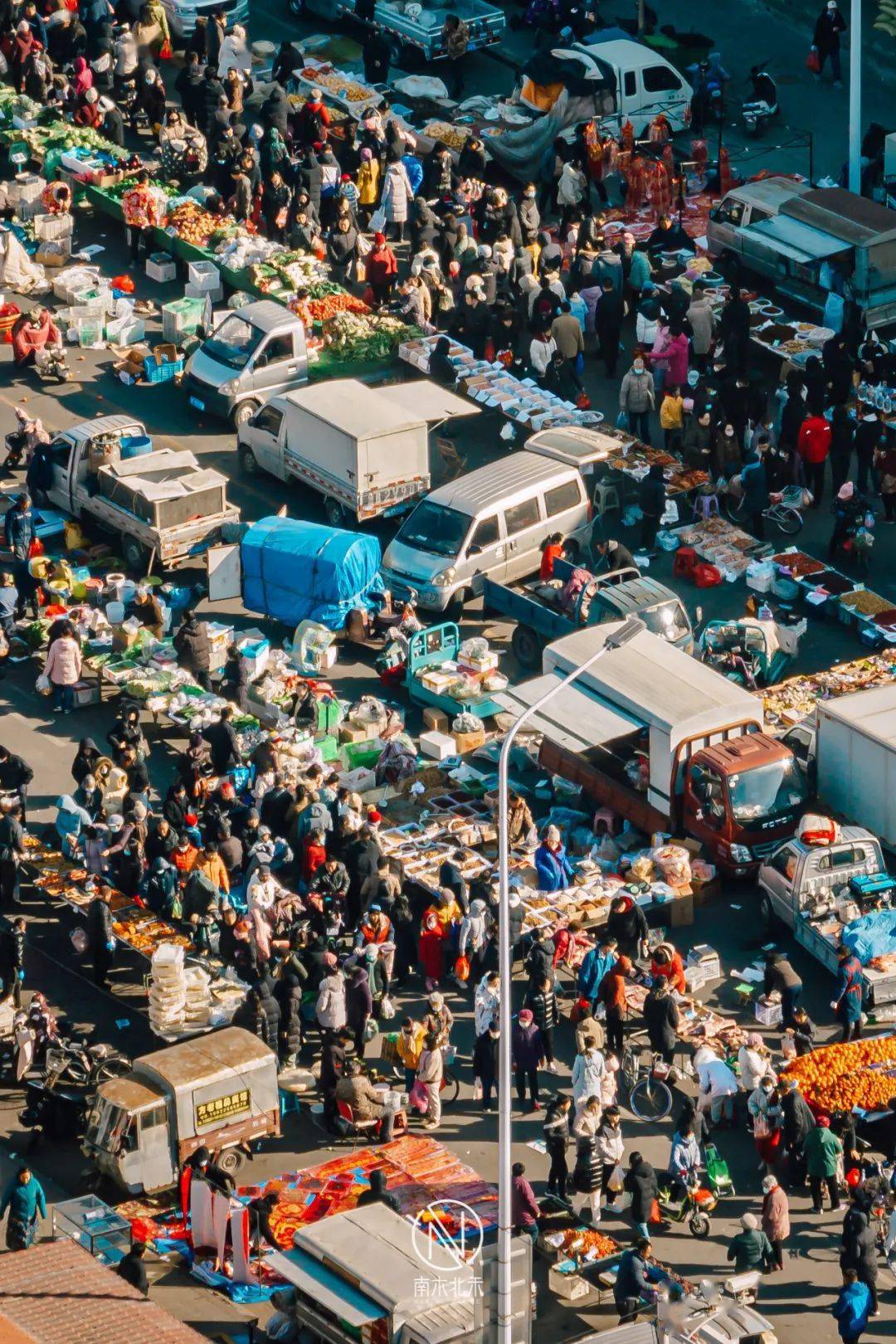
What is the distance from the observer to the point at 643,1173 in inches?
1300

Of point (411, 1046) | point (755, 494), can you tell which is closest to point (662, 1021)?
point (411, 1046)

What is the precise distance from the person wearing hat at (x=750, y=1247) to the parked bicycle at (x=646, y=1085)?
9.50ft

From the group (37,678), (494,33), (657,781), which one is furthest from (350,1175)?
(494,33)

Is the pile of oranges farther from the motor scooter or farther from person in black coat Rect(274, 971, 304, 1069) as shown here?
the motor scooter

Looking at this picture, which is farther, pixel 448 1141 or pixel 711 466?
pixel 711 466

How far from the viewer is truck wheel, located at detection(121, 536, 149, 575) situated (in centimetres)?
4634

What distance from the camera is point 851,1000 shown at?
35812 mm

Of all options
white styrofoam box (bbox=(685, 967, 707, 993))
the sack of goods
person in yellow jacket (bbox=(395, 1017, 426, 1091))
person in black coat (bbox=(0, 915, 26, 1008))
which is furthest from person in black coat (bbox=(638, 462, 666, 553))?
person in black coat (bbox=(0, 915, 26, 1008))

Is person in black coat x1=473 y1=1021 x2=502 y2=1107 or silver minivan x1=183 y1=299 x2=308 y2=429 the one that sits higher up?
silver minivan x1=183 y1=299 x2=308 y2=429

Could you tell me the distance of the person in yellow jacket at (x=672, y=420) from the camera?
4809cm

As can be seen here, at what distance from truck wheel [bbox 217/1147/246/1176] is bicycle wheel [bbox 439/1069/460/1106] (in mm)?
2521

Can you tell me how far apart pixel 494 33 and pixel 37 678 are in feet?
74.9

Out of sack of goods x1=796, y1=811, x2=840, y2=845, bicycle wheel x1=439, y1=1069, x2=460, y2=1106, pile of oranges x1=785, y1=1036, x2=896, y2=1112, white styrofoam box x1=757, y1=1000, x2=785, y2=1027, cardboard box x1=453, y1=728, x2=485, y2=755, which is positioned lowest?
bicycle wheel x1=439, y1=1069, x2=460, y2=1106

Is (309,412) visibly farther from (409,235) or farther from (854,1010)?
(854,1010)
